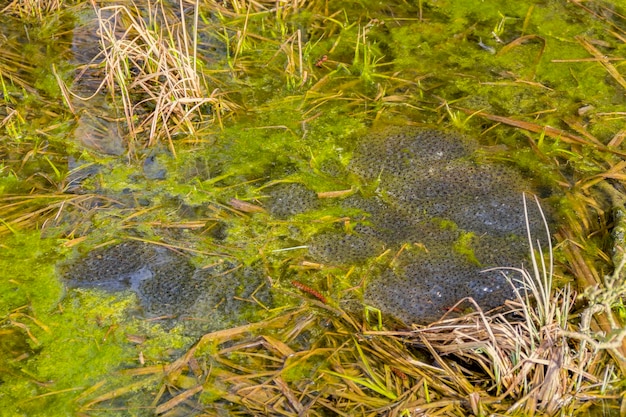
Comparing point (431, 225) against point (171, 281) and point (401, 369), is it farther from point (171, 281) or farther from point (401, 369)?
point (171, 281)

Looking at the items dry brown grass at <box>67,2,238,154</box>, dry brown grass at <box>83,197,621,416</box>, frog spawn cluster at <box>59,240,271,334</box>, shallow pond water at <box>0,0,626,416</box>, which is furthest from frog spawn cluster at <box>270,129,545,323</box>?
dry brown grass at <box>67,2,238,154</box>

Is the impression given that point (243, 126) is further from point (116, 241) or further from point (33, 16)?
point (33, 16)

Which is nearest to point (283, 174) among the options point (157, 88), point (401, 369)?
point (157, 88)

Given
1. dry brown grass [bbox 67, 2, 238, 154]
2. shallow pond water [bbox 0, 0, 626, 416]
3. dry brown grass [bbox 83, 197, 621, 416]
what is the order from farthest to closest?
1. dry brown grass [bbox 67, 2, 238, 154]
2. shallow pond water [bbox 0, 0, 626, 416]
3. dry brown grass [bbox 83, 197, 621, 416]

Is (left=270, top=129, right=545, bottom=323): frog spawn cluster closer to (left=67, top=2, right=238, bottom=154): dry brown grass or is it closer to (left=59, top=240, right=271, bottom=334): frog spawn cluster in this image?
(left=59, top=240, right=271, bottom=334): frog spawn cluster

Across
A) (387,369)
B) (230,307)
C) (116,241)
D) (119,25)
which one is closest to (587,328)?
(387,369)

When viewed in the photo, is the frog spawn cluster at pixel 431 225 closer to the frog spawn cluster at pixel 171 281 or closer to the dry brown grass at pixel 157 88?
the frog spawn cluster at pixel 171 281

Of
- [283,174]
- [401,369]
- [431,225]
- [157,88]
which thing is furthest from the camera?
[157,88]
